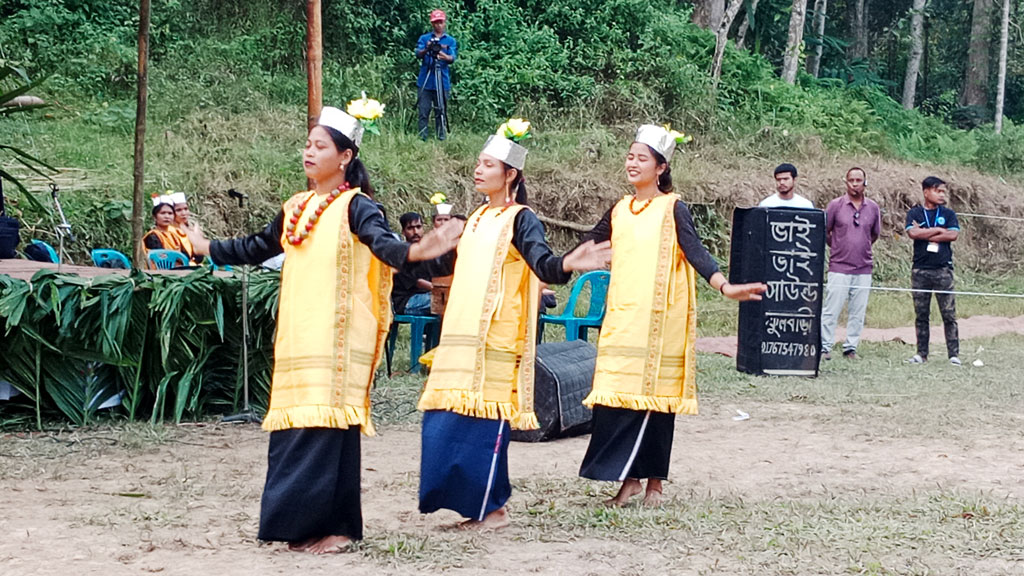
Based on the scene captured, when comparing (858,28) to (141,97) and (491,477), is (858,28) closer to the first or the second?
(141,97)

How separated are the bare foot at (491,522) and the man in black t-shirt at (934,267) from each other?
7.16 m

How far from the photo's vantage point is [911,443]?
23.9 ft

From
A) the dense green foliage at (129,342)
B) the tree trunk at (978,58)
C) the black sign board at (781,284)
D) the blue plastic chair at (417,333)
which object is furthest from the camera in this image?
the tree trunk at (978,58)

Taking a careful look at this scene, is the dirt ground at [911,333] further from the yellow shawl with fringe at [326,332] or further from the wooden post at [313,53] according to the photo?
the yellow shawl with fringe at [326,332]

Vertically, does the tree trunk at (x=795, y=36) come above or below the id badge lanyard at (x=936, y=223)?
above

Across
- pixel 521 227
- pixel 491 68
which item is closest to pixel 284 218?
pixel 521 227

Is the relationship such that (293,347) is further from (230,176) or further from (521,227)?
(230,176)

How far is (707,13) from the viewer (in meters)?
24.0

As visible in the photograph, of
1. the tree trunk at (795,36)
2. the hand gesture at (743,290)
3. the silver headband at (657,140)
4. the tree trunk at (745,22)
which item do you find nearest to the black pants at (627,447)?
the hand gesture at (743,290)

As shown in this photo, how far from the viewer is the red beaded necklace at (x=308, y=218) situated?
4637 mm

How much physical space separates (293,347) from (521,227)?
1096 mm

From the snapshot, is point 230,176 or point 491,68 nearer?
point 230,176

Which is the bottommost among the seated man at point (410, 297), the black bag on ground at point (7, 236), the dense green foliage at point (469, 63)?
the seated man at point (410, 297)

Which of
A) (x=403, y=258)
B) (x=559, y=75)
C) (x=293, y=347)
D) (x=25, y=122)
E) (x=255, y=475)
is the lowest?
(x=255, y=475)
